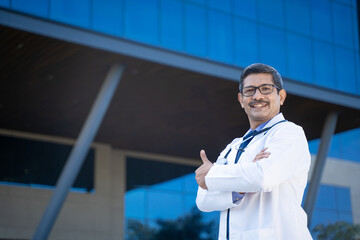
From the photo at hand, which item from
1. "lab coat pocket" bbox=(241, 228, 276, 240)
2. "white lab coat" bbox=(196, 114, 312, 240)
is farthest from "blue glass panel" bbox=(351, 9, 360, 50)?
"lab coat pocket" bbox=(241, 228, 276, 240)

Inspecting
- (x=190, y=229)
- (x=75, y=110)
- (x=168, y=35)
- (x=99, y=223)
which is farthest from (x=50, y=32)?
(x=190, y=229)

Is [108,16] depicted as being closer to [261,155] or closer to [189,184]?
[189,184]

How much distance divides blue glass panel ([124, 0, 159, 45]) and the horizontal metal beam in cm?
32

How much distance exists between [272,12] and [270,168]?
61.7 ft

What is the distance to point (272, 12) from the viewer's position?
68.4 feet

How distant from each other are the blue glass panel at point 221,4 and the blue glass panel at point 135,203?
9.82 m

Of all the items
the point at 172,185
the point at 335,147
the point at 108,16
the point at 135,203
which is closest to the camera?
the point at 108,16

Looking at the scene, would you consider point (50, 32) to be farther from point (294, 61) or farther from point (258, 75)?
point (258, 75)

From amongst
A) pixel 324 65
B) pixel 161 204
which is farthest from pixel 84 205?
pixel 324 65

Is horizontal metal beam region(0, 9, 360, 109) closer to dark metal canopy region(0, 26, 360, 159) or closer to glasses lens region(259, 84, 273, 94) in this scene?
dark metal canopy region(0, 26, 360, 159)

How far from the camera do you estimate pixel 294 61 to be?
20.8 metres

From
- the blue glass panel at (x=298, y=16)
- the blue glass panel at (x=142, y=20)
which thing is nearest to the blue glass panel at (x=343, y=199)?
the blue glass panel at (x=298, y=16)

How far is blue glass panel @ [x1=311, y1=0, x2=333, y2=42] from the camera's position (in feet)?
71.9

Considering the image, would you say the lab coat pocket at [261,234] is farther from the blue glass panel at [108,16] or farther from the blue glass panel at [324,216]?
the blue glass panel at [324,216]
